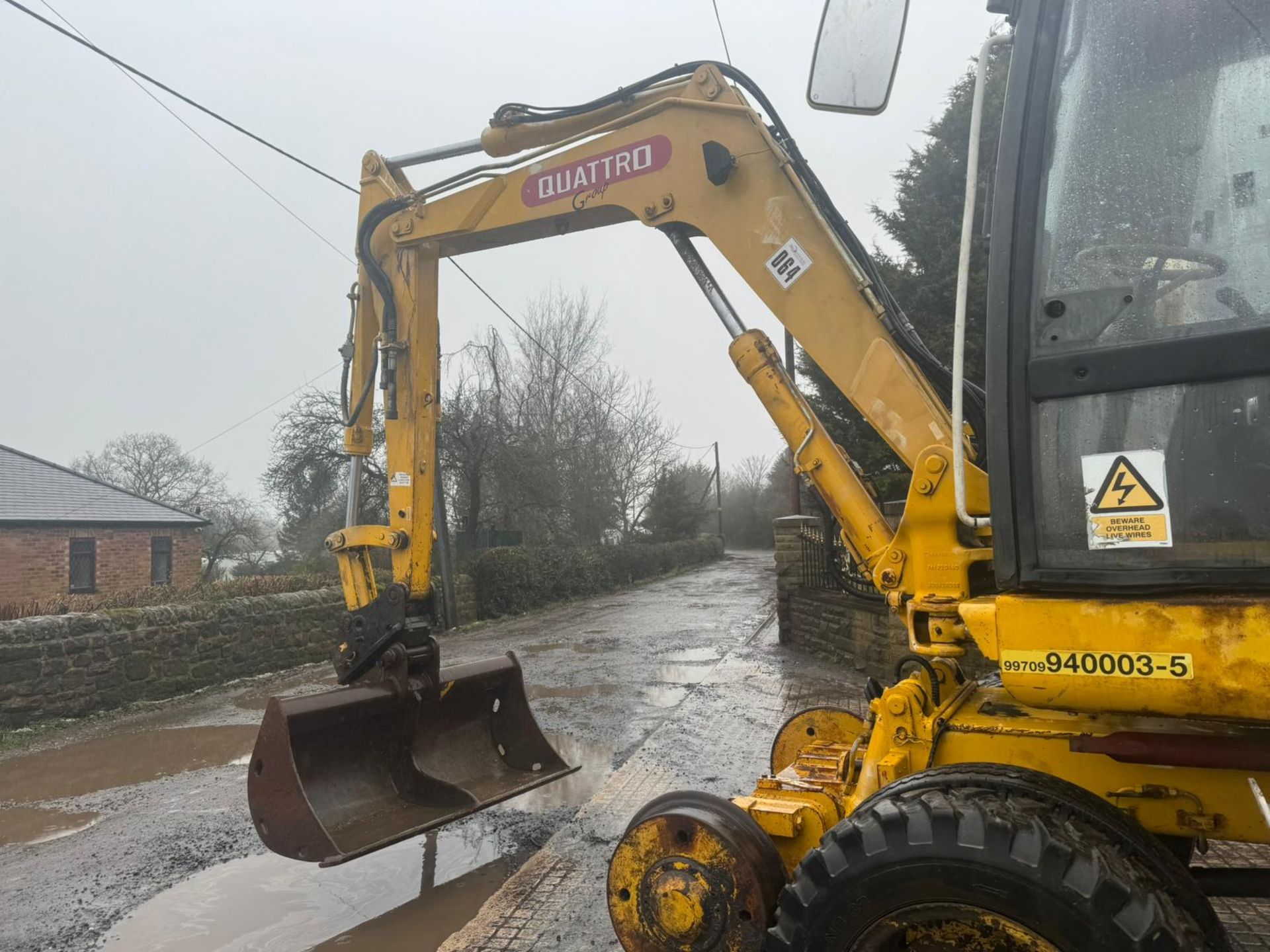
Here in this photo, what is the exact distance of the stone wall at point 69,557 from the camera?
71.5 ft

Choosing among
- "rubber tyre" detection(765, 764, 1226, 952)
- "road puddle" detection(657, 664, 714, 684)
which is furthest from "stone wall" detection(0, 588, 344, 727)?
"rubber tyre" detection(765, 764, 1226, 952)

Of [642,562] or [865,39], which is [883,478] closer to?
[865,39]

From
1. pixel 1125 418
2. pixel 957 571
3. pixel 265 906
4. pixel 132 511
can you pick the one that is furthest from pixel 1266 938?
pixel 132 511

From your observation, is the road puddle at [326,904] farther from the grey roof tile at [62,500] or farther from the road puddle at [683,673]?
the grey roof tile at [62,500]

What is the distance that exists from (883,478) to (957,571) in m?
9.31

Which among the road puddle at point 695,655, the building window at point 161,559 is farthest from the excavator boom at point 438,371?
the building window at point 161,559

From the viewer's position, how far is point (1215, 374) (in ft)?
6.07

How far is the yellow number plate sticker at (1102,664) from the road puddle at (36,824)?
5958mm

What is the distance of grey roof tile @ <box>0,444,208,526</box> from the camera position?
2241cm

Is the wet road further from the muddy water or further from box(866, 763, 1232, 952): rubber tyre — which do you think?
box(866, 763, 1232, 952): rubber tyre

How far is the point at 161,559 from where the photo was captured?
26531mm

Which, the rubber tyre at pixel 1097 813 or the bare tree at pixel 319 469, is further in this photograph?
the bare tree at pixel 319 469

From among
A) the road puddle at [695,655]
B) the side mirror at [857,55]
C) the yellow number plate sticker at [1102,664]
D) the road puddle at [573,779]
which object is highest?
the side mirror at [857,55]

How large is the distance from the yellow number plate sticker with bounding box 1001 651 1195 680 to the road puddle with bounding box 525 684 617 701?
7.37 m
